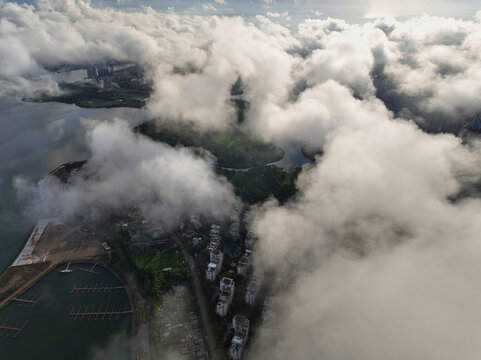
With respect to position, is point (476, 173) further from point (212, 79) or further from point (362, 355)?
point (212, 79)

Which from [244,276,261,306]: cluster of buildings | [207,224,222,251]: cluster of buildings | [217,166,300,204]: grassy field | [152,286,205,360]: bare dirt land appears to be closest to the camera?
[152,286,205,360]: bare dirt land

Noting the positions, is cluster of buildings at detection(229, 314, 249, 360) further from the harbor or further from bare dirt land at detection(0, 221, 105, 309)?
bare dirt land at detection(0, 221, 105, 309)

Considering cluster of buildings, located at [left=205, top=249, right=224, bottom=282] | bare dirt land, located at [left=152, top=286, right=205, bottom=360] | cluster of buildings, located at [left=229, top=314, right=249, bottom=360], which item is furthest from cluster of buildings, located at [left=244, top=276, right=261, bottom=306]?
bare dirt land, located at [left=152, top=286, right=205, bottom=360]

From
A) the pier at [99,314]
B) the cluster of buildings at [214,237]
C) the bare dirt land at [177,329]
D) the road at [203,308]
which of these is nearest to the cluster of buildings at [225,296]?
the road at [203,308]

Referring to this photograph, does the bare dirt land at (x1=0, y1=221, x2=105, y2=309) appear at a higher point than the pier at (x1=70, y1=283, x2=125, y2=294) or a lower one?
lower

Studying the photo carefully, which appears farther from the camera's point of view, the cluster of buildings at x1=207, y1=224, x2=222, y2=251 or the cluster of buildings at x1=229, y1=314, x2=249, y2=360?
the cluster of buildings at x1=207, y1=224, x2=222, y2=251

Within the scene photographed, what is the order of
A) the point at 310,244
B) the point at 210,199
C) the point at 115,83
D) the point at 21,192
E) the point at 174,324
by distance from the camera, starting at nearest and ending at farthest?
the point at 174,324, the point at 310,244, the point at 210,199, the point at 21,192, the point at 115,83

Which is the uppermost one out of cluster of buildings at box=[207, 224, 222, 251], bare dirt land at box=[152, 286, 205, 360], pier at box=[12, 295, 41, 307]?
cluster of buildings at box=[207, 224, 222, 251]

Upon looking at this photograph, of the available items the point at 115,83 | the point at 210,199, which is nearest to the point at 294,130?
the point at 210,199

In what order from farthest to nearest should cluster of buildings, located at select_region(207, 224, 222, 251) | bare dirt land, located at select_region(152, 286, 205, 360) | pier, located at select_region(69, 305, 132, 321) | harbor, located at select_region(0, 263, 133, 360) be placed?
1. cluster of buildings, located at select_region(207, 224, 222, 251)
2. pier, located at select_region(69, 305, 132, 321)
3. harbor, located at select_region(0, 263, 133, 360)
4. bare dirt land, located at select_region(152, 286, 205, 360)
